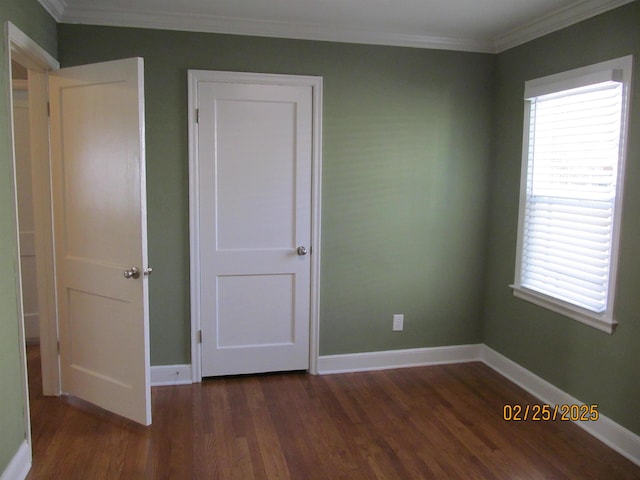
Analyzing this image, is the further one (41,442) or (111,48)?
(111,48)

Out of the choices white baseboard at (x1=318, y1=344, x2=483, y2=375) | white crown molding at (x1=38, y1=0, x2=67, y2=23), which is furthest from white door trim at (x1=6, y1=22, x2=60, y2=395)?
white baseboard at (x1=318, y1=344, x2=483, y2=375)

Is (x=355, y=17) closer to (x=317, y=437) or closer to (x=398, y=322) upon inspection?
(x=398, y=322)

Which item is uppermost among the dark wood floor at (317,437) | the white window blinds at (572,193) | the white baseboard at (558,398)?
the white window blinds at (572,193)

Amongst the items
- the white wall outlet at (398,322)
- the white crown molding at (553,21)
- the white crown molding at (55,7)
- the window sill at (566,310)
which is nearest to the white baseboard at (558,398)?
the window sill at (566,310)

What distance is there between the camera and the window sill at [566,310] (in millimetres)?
2766

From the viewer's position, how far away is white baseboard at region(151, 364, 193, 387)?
11.1ft

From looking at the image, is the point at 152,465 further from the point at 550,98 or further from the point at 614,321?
the point at 550,98

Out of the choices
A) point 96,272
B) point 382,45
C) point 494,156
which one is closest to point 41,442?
point 96,272

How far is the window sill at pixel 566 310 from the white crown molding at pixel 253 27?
178cm

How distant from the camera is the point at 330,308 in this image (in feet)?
11.9

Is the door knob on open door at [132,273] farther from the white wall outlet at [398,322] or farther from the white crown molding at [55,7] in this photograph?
the white wall outlet at [398,322]

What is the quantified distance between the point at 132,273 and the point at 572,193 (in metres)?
2.55

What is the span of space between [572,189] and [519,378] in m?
1.35

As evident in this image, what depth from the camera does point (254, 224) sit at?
344cm
